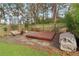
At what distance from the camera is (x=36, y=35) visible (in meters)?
2.35

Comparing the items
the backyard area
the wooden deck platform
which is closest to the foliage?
the backyard area

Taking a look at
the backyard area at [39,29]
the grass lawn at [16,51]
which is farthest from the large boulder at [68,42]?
the grass lawn at [16,51]

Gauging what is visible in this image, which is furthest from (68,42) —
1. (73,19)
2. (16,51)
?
(16,51)

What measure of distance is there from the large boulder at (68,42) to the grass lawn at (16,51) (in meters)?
0.16

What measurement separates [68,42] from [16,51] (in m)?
0.43

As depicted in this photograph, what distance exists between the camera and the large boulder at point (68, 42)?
2.33 metres

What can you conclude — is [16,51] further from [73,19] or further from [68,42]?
[73,19]

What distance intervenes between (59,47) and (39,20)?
0.28 metres

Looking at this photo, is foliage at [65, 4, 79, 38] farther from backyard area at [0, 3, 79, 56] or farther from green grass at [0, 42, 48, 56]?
green grass at [0, 42, 48, 56]

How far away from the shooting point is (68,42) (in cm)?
233

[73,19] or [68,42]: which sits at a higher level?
[73,19]

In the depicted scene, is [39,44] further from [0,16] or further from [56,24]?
→ [0,16]

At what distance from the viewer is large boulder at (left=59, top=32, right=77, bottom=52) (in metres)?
2.33

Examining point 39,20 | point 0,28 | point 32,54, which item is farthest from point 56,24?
point 0,28
